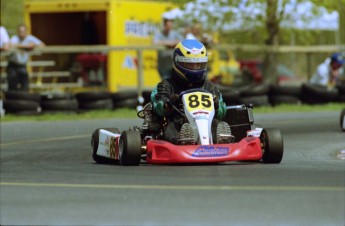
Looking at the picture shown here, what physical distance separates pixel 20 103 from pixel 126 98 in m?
2.21

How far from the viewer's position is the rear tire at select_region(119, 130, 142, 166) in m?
10.1

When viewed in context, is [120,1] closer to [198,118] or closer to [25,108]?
[25,108]

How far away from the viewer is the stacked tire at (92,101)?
1969cm

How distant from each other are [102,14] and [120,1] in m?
0.88

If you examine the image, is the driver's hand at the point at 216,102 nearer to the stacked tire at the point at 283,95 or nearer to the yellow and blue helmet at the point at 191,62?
the yellow and blue helmet at the point at 191,62

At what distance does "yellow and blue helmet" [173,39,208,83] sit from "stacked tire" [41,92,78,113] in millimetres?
Result: 8657

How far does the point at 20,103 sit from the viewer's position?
18938 millimetres

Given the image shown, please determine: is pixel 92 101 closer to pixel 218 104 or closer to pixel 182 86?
pixel 182 86

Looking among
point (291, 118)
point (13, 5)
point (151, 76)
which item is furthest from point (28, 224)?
point (13, 5)

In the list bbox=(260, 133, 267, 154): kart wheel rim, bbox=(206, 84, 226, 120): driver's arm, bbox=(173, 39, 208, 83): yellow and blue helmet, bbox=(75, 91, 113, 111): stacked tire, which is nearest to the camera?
bbox=(260, 133, 267, 154): kart wheel rim

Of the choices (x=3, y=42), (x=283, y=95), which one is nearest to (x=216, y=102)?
(x=283, y=95)

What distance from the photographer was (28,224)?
22.7ft

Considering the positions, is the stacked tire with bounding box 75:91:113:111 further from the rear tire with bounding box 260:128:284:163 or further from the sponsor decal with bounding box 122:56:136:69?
the rear tire with bounding box 260:128:284:163

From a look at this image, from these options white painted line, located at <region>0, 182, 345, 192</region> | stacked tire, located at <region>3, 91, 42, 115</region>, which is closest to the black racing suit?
white painted line, located at <region>0, 182, 345, 192</region>
